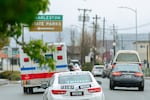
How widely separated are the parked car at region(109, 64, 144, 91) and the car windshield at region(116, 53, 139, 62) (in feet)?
41.0

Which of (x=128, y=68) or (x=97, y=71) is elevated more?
(x=128, y=68)

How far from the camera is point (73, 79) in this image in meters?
16.1

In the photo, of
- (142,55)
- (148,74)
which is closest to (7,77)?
(148,74)

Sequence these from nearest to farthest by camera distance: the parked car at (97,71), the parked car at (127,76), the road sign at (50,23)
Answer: the parked car at (127,76), the road sign at (50,23), the parked car at (97,71)

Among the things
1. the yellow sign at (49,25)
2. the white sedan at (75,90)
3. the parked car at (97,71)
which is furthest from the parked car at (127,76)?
the parked car at (97,71)

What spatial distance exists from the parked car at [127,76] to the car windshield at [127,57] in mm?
12495

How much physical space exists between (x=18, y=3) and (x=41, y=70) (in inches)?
910

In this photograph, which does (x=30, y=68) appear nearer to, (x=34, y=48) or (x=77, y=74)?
(x=77, y=74)

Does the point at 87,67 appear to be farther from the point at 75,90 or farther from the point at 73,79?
the point at 75,90

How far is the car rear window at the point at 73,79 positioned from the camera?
1608 cm

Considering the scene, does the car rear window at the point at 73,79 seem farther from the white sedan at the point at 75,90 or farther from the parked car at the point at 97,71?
the parked car at the point at 97,71

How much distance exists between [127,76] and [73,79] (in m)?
12.2

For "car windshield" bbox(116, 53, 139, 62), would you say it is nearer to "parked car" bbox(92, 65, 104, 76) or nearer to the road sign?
the road sign

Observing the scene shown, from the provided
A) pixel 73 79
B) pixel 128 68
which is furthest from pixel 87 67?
pixel 73 79
